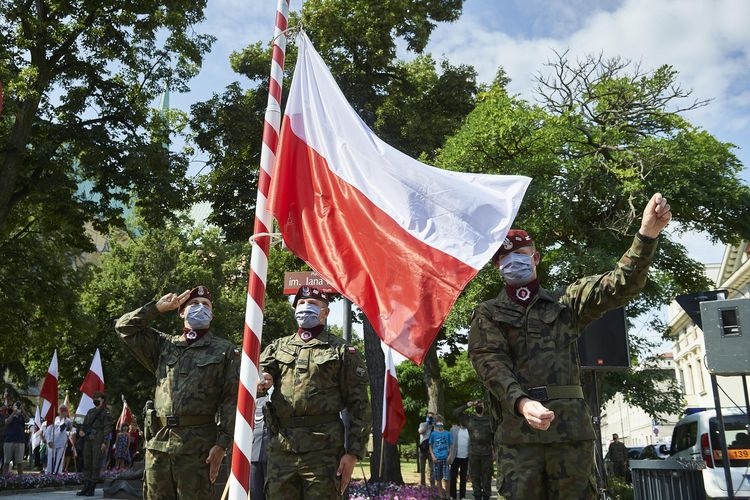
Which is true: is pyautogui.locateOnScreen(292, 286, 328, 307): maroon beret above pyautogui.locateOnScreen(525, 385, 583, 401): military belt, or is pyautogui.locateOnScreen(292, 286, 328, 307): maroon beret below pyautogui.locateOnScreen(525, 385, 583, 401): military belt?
above

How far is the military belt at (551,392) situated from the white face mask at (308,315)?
2261 millimetres

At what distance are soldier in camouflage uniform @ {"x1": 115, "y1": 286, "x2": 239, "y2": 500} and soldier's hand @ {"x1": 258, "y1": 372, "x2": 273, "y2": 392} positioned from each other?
1.50 feet

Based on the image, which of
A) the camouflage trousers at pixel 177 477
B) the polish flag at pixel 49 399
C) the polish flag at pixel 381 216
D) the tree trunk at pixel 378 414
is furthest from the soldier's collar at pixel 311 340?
the polish flag at pixel 49 399

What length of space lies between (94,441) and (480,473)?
8.24m

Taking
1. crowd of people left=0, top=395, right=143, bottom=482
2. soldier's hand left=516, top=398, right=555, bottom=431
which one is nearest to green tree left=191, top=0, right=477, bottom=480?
crowd of people left=0, top=395, right=143, bottom=482

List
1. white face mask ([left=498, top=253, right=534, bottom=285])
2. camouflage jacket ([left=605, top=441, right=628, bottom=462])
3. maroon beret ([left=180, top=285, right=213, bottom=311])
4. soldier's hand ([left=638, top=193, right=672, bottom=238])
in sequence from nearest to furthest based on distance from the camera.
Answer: soldier's hand ([left=638, top=193, right=672, bottom=238]) < white face mask ([left=498, top=253, right=534, bottom=285]) < maroon beret ([left=180, top=285, right=213, bottom=311]) < camouflage jacket ([left=605, top=441, right=628, bottom=462])

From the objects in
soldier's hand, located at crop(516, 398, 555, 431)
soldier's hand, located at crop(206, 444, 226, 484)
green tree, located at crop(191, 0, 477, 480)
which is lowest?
soldier's hand, located at crop(206, 444, 226, 484)

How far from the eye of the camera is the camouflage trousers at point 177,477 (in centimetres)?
567

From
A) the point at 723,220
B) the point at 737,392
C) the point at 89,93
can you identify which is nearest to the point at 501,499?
the point at 723,220

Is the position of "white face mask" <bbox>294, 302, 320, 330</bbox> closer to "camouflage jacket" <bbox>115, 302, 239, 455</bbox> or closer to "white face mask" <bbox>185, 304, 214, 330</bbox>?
"camouflage jacket" <bbox>115, 302, 239, 455</bbox>

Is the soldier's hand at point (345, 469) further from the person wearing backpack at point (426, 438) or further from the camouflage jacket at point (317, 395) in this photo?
the person wearing backpack at point (426, 438)

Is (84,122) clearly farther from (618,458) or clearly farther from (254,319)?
(618,458)

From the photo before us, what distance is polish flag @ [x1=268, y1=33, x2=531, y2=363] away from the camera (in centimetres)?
423

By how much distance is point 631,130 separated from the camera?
15.4 meters
